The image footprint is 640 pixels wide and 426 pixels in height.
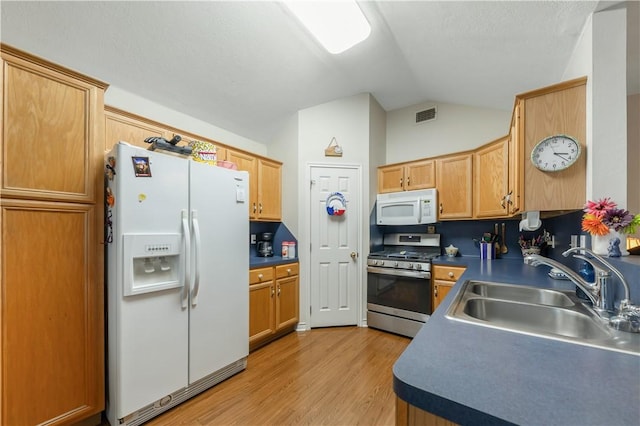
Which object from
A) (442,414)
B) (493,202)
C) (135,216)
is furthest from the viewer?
(493,202)

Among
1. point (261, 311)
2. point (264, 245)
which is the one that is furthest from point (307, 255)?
point (261, 311)

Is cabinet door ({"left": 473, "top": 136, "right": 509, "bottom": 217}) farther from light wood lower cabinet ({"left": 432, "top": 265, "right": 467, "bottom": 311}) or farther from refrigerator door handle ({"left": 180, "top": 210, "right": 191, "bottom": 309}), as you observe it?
refrigerator door handle ({"left": 180, "top": 210, "right": 191, "bottom": 309})

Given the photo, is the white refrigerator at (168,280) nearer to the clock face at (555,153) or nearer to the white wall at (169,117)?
the white wall at (169,117)

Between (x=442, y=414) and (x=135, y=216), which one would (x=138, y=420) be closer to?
(x=135, y=216)

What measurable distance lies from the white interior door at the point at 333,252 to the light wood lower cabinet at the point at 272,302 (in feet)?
0.85

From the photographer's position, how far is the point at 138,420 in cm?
160

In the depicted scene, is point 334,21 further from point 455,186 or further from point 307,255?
point 307,255

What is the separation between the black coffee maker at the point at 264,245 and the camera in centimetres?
321

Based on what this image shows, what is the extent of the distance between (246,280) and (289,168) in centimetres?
152

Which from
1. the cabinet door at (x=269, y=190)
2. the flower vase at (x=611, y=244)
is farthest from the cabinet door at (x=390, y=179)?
the flower vase at (x=611, y=244)

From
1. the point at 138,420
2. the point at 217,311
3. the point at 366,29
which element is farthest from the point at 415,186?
the point at 138,420

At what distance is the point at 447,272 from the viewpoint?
2709 mm

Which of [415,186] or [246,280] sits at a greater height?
[415,186]

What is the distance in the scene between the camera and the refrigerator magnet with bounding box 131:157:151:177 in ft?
5.21
